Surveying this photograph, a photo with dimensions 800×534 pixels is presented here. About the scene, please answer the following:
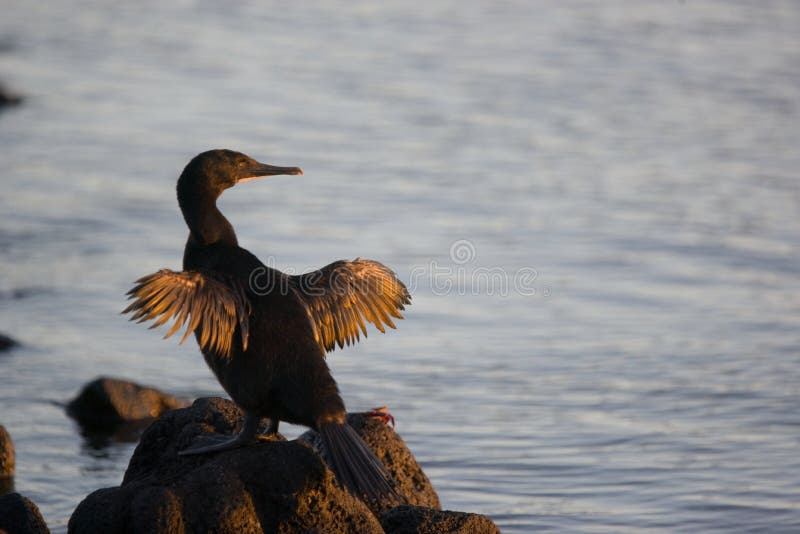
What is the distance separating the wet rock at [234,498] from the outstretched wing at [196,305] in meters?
0.53

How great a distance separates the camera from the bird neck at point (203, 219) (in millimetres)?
6391

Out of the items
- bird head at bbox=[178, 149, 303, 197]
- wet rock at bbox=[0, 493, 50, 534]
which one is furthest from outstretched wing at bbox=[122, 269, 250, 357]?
wet rock at bbox=[0, 493, 50, 534]

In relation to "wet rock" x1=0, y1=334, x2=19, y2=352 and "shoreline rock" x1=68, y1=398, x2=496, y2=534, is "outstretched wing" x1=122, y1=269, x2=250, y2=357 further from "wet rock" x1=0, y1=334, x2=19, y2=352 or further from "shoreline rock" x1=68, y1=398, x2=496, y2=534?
"wet rock" x1=0, y1=334, x2=19, y2=352

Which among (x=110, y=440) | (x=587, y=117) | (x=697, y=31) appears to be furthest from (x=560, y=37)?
(x=110, y=440)

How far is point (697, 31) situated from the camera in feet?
68.2

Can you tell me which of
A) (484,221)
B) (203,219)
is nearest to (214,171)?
(203,219)

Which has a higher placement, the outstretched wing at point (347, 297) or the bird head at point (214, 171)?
the bird head at point (214, 171)

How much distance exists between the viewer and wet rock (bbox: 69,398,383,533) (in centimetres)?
575

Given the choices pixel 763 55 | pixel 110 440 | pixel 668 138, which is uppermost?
pixel 763 55

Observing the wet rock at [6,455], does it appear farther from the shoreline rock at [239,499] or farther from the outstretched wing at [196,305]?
the outstretched wing at [196,305]

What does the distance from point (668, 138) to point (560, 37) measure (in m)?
4.92

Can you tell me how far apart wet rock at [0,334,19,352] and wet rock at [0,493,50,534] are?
4182mm

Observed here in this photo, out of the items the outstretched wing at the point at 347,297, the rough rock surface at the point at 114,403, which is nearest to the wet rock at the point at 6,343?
the rough rock surface at the point at 114,403

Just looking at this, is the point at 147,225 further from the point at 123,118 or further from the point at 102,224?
the point at 123,118
